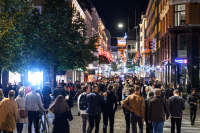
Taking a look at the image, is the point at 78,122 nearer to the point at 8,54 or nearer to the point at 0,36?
the point at 0,36

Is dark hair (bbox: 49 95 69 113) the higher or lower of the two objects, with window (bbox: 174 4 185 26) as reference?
lower

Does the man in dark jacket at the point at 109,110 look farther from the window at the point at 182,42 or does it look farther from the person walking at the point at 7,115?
the window at the point at 182,42

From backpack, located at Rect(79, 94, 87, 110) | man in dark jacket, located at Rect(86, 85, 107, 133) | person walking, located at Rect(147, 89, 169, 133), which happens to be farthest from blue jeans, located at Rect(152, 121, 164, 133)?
backpack, located at Rect(79, 94, 87, 110)

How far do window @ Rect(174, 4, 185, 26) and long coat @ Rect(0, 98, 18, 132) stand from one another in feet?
98.3

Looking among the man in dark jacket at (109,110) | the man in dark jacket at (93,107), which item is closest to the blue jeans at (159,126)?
the man in dark jacket at (109,110)

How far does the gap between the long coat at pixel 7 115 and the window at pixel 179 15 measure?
2995 cm

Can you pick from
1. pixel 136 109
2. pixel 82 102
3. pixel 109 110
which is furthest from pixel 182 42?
pixel 136 109

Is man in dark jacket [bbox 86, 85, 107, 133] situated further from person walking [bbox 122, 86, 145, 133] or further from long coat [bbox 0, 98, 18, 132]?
long coat [bbox 0, 98, 18, 132]

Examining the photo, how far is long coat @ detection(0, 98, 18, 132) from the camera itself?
8.53 m

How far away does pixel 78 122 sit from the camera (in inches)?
546

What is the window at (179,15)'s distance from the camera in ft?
116

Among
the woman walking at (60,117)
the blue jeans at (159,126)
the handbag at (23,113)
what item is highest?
the woman walking at (60,117)

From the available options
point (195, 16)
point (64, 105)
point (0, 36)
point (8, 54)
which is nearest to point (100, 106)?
point (64, 105)

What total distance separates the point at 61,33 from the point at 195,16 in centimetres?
1665
